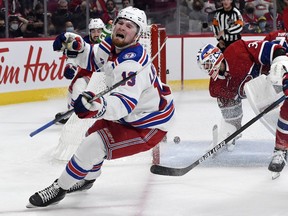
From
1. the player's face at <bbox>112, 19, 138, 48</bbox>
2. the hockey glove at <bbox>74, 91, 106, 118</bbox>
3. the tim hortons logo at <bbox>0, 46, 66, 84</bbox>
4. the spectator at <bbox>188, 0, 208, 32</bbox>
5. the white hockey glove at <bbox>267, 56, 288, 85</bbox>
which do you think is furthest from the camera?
the spectator at <bbox>188, 0, 208, 32</bbox>

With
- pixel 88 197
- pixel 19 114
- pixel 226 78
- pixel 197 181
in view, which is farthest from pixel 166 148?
pixel 19 114

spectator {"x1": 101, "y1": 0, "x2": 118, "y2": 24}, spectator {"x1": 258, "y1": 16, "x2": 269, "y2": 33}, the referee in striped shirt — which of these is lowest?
spectator {"x1": 258, "y1": 16, "x2": 269, "y2": 33}

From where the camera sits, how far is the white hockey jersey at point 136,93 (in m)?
3.19

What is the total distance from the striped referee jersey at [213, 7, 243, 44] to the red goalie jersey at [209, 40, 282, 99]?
2891mm

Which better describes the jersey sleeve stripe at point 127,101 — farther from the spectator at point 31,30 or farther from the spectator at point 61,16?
the spectator at point 61,16

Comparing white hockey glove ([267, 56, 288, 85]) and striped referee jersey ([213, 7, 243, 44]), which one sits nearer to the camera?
white hockey glove ([267, 56, 288, 85])

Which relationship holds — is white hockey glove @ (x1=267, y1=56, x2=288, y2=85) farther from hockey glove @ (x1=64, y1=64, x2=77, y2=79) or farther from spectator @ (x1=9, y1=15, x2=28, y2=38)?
spectator @ (x1=9, y1=15, x2=28, y2=38)

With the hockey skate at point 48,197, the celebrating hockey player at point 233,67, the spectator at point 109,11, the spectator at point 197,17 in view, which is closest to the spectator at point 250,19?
the spectator at point 197,17

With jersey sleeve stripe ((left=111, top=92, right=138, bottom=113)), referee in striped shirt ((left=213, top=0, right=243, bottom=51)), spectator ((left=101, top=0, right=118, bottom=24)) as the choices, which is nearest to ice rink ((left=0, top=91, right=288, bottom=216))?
jersey sleeve stripe ((left=111, top=92, right=138, bottom=113))

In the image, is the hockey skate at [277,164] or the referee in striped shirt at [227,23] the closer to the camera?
the hockey skate at [277,164]

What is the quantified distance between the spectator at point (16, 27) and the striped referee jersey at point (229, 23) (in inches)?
82.6

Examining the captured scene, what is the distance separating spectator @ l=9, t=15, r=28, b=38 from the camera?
8.48m

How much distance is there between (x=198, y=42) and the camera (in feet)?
30.1

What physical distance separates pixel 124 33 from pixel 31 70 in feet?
15.3
